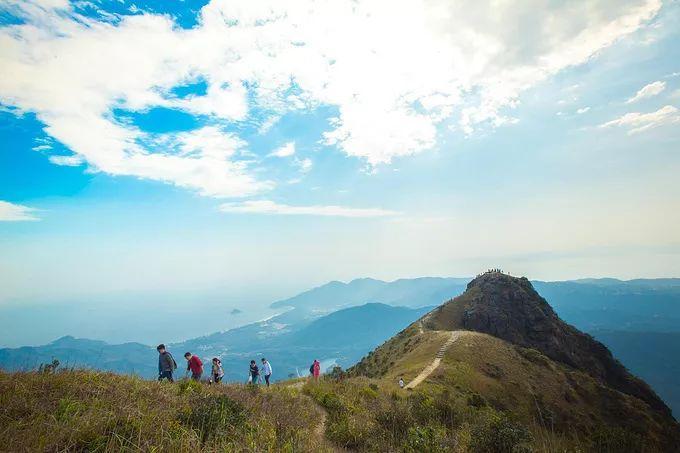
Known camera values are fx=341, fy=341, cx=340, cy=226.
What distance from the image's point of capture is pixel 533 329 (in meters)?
78.7

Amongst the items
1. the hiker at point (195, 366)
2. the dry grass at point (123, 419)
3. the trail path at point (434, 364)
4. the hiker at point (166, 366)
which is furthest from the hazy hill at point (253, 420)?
the hiker at point (166, 366)

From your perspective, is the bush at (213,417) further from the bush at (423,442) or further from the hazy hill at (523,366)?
the hazy hill at (523,366)

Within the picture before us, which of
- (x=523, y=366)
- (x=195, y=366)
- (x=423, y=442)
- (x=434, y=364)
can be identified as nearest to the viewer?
(x=423, y=442)

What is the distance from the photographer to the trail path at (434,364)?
3656 cm

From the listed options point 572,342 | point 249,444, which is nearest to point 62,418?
point 249,444

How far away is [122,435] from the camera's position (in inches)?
249

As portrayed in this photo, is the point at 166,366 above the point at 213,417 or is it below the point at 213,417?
below

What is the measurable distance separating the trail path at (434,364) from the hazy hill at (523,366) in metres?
0.69

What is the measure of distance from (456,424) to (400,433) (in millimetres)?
4978

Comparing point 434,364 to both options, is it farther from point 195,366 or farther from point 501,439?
point 501,439

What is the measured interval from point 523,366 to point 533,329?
94.0 feet

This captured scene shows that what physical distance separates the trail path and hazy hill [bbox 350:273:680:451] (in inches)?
27.0

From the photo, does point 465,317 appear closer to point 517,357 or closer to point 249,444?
point 517,357

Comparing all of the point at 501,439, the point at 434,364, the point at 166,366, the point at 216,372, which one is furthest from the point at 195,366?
the point at 434,364
